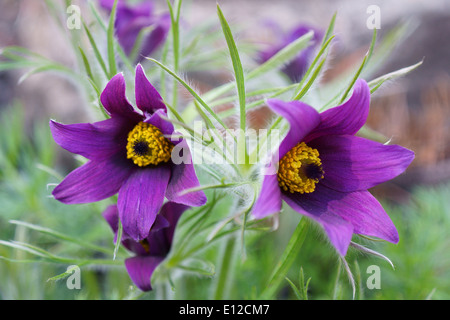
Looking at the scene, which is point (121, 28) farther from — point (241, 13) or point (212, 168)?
point (241, 13)

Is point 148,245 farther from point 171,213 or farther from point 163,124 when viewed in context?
point 163,124

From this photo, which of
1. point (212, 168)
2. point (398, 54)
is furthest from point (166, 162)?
point (398, 54)

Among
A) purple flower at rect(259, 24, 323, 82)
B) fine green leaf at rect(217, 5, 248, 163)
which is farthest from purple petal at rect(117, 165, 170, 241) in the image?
purple flower at rect(259, 24, 323, 82)

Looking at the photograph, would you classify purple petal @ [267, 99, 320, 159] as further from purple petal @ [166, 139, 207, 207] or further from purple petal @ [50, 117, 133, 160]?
purple petal @ [50, 117, 133, 160]

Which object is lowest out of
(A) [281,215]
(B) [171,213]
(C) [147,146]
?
(A) [281,215]

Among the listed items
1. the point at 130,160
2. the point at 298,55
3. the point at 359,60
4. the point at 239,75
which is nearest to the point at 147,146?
the point at 130,160

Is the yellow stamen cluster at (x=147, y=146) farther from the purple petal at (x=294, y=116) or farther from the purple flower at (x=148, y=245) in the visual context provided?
the purple petal at (x=294, y=116)

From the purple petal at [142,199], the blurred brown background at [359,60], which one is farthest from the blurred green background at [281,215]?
the purple petal at [142,199]
